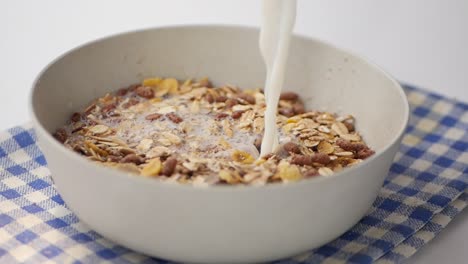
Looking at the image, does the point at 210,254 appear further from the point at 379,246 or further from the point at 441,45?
the point at 441,45

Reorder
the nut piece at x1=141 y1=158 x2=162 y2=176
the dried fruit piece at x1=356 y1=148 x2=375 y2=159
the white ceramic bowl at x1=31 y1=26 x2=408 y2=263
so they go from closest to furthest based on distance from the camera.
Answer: the white ceramic bowl at x1=31 y1=26 x2=408 y2=263 → the nut piece at x1=141 y1=158 x2=162 y2=176 → the dried fruit piece at x1=356 y1=148 x2=375 y2=159

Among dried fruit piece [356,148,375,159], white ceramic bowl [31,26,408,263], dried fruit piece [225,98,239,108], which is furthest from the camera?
dried fruit piece [225,98,239,108]


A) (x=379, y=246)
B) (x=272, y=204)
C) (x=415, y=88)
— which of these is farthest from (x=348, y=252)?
(x=415, y=88)

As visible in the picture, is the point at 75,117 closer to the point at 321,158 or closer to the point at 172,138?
the point at 172,138

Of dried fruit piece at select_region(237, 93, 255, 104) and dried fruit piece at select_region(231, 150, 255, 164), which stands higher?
dried fruit piece at select_region(231, 150, 255, 164)

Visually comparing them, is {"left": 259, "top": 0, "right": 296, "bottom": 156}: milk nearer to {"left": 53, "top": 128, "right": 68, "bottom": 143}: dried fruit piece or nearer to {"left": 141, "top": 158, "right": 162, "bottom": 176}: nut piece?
{"left": 141, "top": 158, "right": 162, "bottom": 176}: nut piece

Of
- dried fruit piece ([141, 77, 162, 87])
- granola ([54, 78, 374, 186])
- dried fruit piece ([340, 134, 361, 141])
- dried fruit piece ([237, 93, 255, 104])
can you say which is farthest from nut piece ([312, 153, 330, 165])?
dried fruit piece ([141, 77, 162, 87])

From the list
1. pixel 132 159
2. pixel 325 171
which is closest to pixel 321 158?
pixel 325 171
